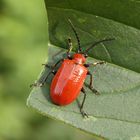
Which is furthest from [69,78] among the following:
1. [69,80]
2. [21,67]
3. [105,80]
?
[21,67]

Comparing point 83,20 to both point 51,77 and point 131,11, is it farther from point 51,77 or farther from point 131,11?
point 51,77

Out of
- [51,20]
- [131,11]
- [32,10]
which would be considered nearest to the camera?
[131,11]

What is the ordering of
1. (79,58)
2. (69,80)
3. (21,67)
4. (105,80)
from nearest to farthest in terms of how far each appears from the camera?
(105,80) → (79,58) → (69,80) → (21,67)

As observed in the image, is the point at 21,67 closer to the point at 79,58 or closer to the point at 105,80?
the point at 79,58

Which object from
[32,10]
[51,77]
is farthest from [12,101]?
[51,77]

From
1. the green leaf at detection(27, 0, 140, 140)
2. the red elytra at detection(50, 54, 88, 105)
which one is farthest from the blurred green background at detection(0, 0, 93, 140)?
the green leaf at detection(27, 0, 140, 140)

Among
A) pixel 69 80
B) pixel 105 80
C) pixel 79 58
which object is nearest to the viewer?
pixel 105 80
